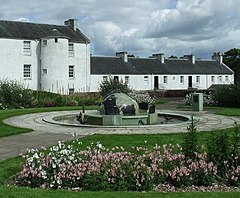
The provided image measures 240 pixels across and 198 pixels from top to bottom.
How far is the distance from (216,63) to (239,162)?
63.7 m

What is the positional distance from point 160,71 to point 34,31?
74.4 feet

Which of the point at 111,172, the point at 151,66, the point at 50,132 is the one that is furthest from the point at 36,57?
the point at 111,172

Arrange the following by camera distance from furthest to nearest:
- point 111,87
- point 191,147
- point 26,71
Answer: point 26,71 < point 111,87 < point 191,147

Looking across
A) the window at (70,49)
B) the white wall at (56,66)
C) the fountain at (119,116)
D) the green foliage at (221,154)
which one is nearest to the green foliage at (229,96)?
the fountain at (119,116)

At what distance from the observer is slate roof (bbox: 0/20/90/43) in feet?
141

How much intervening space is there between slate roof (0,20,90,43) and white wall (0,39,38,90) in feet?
2.44

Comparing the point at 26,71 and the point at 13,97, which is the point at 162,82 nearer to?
the point at 26,71

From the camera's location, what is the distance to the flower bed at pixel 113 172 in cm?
657

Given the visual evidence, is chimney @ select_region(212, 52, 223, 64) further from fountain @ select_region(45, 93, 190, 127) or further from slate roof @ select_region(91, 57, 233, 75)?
fountain @ select_region(45, 93, 190, 127)

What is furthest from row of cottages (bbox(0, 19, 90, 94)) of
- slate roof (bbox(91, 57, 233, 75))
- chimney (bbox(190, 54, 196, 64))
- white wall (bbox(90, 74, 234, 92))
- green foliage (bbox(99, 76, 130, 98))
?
chimney (bbox(190, 54, 196, 64))

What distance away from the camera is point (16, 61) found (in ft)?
141

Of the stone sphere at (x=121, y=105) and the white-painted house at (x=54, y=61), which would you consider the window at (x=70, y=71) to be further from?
the stone sphere at (x=121, y=105)

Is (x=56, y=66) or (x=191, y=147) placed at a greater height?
(x=56, y=66)

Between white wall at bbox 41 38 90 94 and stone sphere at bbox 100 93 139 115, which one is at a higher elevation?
white wall at bbox 41 38 90 94
